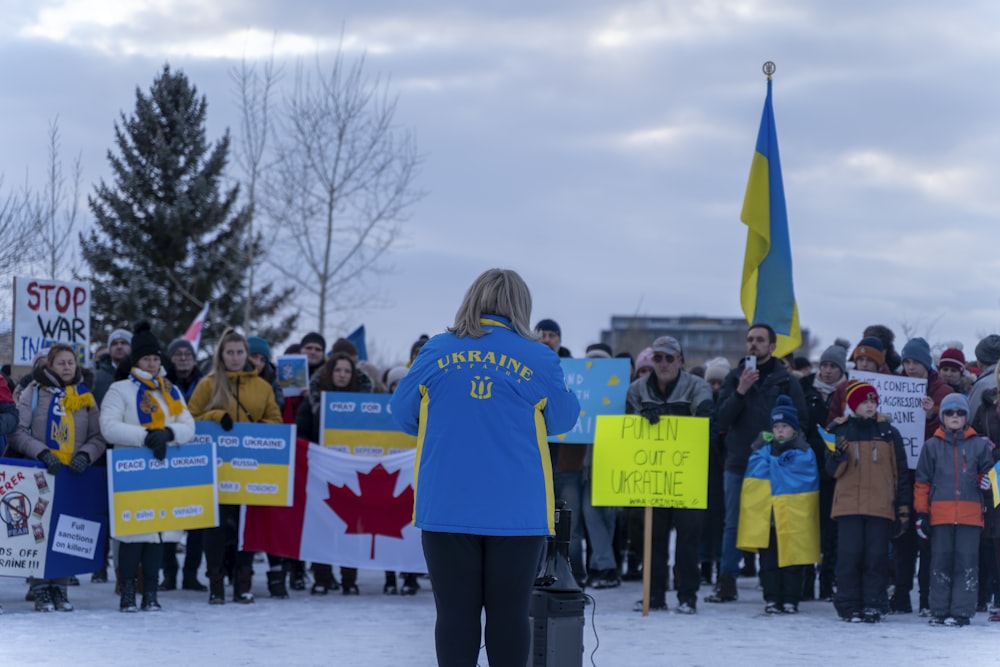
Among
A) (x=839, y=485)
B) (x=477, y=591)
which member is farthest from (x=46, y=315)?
(x=477, y=591)

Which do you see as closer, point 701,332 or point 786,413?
point 786,413

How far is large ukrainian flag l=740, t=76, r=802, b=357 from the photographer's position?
43.7 ft

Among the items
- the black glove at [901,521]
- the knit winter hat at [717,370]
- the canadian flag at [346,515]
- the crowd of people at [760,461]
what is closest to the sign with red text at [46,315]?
the crowd of people at [760,461]

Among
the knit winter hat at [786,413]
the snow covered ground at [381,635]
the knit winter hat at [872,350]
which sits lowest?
the snow covered ground at [381,635]

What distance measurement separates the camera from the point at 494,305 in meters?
5.63

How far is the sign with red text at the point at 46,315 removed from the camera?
13219 millimetres

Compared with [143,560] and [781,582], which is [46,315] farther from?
[781,582]

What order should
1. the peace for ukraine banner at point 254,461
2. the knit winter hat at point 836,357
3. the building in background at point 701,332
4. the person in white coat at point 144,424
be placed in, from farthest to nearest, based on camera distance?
the building in background at point 701,332 → the knit winter hat at point 836,357 → the peace for ukraine banner at point 254,461 → the person in white coat at point 144,424

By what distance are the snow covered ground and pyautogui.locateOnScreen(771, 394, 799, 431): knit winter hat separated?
1.58m

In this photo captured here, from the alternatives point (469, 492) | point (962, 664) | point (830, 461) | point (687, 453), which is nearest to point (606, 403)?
point (687, 453)

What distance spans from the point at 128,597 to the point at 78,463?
112 centimetres

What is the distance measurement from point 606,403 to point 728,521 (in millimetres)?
1482

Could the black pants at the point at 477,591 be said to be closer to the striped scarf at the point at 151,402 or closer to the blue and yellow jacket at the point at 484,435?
the blue and yellow jacket at the point at 484,435

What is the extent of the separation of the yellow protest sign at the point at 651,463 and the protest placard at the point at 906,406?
1.65 meters
